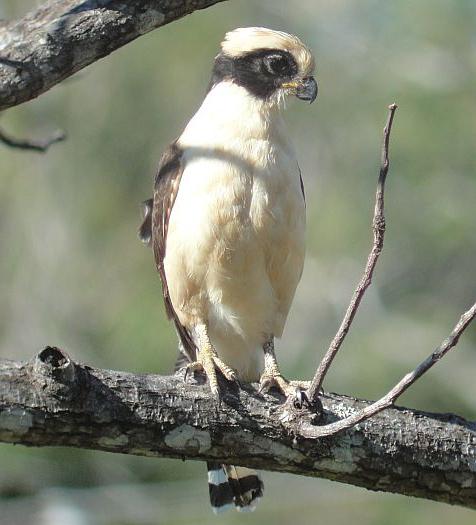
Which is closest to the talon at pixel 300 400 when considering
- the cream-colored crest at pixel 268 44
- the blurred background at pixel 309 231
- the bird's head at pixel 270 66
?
the bird's head at pixel 270 66

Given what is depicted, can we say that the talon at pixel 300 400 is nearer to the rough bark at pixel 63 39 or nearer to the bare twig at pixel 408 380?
the bare twig at pixel 408 380

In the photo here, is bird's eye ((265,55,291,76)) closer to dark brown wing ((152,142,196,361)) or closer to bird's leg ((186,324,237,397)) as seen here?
dark brown wing ((152,142,196,361))

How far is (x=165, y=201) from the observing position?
4434 millimetres

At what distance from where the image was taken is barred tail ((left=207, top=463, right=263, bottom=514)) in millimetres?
4496

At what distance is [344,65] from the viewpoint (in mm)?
11445

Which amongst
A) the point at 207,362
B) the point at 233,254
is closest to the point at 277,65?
the point at 233,254

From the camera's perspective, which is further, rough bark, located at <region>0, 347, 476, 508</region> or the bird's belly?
the bird's belly

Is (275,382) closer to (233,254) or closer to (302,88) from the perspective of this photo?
(233,254)

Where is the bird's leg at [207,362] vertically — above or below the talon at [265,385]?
above

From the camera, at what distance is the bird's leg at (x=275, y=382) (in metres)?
3.62

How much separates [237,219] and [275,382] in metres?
0.65

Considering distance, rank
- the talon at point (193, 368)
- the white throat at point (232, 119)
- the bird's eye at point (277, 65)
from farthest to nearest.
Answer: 1. the bird's eye at point (277, 65)
2. the white throat at point (232, 119)
3. the talon at point (193, 368)

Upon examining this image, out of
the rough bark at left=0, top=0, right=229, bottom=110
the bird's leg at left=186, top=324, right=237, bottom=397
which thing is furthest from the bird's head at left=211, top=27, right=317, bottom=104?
the rough bark at left=0, top=0, right=229, bottom=110

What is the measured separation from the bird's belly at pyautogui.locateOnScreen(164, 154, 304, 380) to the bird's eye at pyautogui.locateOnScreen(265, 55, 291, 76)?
0.65 metres
